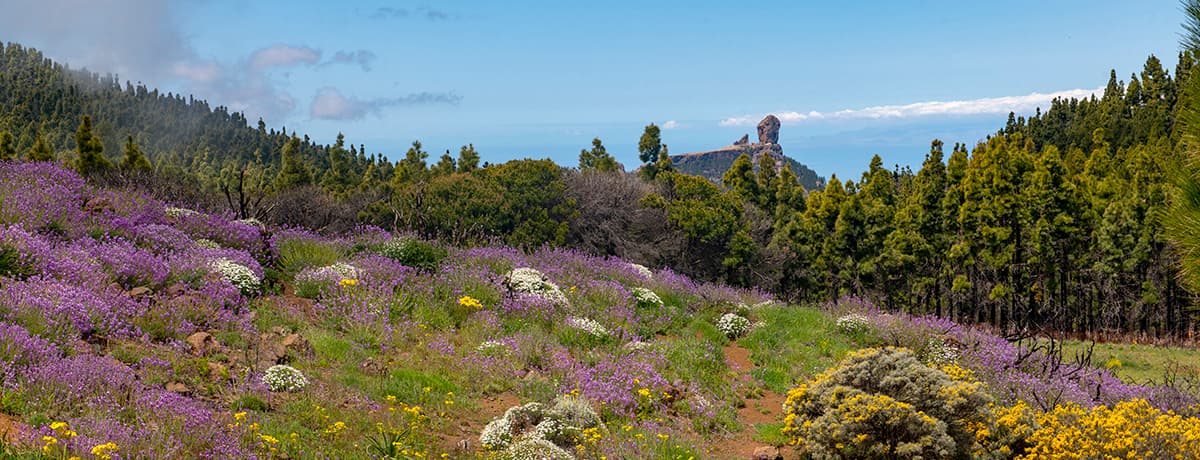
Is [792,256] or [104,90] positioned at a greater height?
[104,90]

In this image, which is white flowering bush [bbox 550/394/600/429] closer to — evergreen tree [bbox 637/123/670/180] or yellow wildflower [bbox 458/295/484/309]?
yellow wildflower [bbox 458/295/484/309]

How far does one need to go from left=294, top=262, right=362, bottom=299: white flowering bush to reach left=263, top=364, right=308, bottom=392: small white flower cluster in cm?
340

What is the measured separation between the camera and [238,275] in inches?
444

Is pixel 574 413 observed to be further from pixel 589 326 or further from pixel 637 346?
pixel 589 326

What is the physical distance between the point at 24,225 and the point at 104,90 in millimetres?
225058

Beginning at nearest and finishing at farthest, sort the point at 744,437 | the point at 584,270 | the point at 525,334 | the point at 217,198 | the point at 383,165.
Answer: the point at 744,437 → the point at 525,334 → the point at 584,270 → the point at 217,198 → the point at 383,165

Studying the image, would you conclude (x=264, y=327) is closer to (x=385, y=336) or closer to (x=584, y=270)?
(x=385, y=336)

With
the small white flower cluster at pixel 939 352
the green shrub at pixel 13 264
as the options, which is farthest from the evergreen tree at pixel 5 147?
the small white flower cluster at pixel 939 352

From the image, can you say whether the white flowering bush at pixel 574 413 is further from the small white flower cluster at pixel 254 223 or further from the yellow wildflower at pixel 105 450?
the small white flower cluster at pixel 254 223

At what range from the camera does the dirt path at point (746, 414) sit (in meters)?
9.34

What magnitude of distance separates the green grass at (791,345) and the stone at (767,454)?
10.6 feet

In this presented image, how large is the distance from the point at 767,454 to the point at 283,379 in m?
5.47

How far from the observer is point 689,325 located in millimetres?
15062

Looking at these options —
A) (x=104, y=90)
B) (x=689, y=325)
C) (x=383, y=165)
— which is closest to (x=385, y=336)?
(x=689, y=325)
